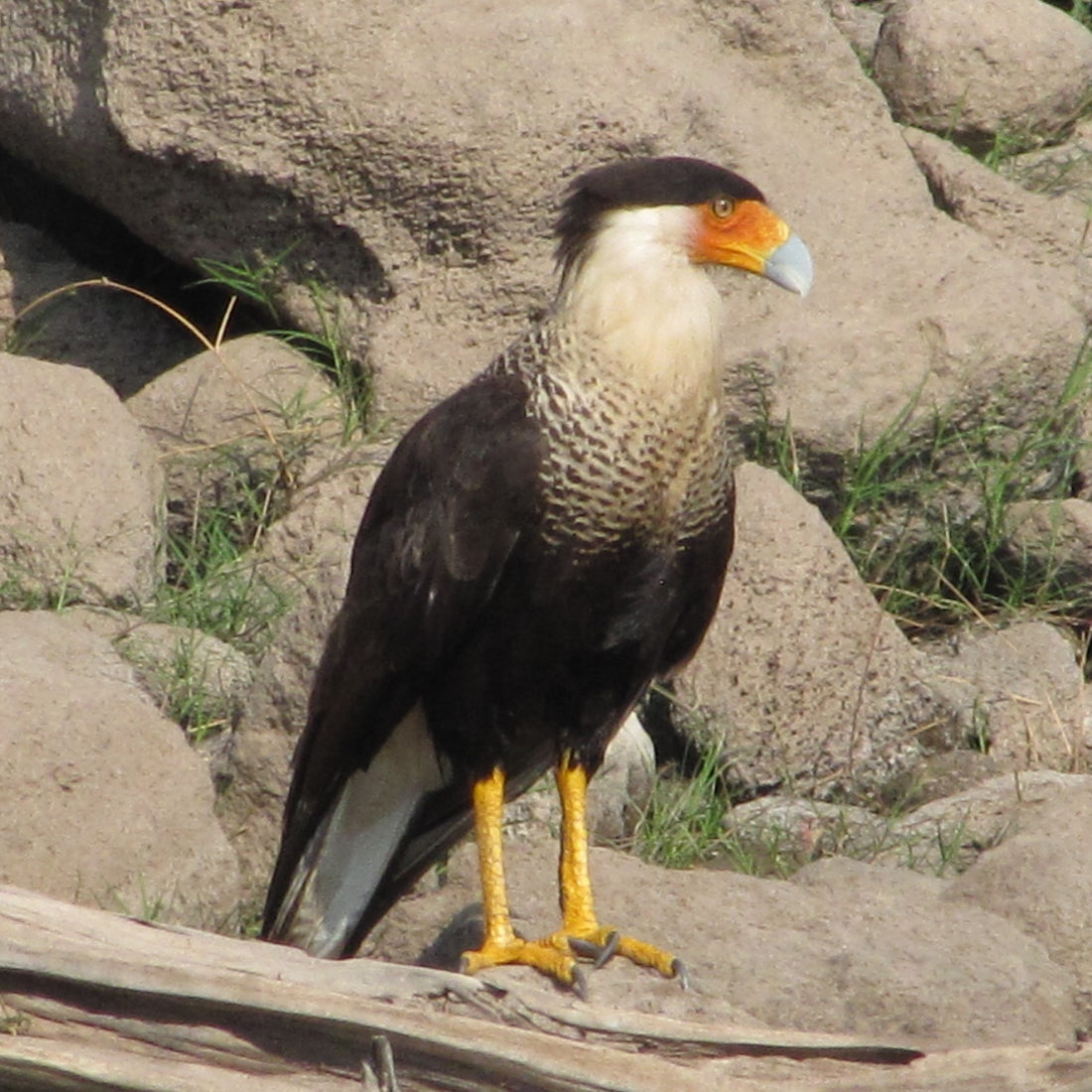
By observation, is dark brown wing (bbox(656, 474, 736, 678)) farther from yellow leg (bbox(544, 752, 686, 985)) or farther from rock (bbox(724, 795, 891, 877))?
rock (bbox(724, 795, 891, 877))

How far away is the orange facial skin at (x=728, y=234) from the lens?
428 centimetres

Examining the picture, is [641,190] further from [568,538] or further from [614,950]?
[614,950]

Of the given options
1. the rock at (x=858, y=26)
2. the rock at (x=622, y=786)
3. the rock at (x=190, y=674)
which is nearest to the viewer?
the rock at (x=622, y=786)

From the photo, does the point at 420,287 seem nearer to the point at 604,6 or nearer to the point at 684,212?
the point at 604,6

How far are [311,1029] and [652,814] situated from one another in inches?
85.1

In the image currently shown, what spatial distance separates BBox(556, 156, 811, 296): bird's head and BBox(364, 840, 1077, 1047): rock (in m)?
1.26

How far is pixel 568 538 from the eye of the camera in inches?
163

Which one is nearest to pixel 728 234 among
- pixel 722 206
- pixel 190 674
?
pixel 722 206

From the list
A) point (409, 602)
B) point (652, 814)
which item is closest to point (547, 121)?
point (652, 814)

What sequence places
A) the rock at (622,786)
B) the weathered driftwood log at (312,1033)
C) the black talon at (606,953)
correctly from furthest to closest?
the rock at (622,786), the black talon at (606,953), the weathered driftwood log at (312,1033)

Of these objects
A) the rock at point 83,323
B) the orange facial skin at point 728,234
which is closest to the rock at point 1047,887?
the orange facial skin at point 728,234

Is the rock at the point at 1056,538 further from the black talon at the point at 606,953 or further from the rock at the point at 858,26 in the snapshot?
the black talon at the point at 606,953

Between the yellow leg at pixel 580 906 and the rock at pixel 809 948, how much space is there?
34 mm

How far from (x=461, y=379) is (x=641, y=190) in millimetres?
2099
